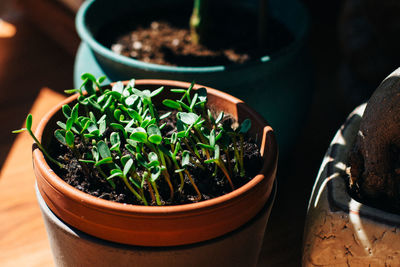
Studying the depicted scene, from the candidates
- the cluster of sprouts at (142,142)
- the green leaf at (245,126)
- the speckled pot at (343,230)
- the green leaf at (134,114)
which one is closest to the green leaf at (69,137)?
the cluster of sprouts at (142,142)

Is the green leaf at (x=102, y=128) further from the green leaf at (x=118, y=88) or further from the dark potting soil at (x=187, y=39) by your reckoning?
the dark potting soil at (x=187, y=39)

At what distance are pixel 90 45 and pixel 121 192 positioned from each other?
1.54 ft

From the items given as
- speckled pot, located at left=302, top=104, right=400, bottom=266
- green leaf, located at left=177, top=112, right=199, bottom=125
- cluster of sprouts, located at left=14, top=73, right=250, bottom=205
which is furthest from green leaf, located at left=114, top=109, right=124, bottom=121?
speckled pot, located at left=302, top=104, right=400, bottom=266

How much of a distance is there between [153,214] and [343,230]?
0.35 meters

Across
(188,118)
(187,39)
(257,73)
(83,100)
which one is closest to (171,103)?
(188,118)

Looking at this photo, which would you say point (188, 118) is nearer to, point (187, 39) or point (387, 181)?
point (387, 181)

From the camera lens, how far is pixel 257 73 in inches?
40.3

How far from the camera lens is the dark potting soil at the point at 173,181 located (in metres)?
0.72

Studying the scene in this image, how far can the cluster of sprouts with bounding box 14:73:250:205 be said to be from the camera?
694 millimetres

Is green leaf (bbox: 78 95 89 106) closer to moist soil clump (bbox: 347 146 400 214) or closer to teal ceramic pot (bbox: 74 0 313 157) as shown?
teal ceramic pot (bbox: 74 0 313 157)

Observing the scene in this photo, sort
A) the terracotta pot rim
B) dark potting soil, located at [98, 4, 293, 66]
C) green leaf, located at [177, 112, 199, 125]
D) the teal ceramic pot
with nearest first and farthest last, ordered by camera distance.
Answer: the terracotta pot rim < green leaf, located at [177, 112, 199, 125] < the teal ceramic pot < dark potting soil, located at [98, 4, 293, 66]

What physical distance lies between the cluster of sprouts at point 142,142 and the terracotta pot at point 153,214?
0.18 feet

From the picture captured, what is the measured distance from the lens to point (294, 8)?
1.26 meters

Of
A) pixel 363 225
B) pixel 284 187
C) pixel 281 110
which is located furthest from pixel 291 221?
pixel 363 225
